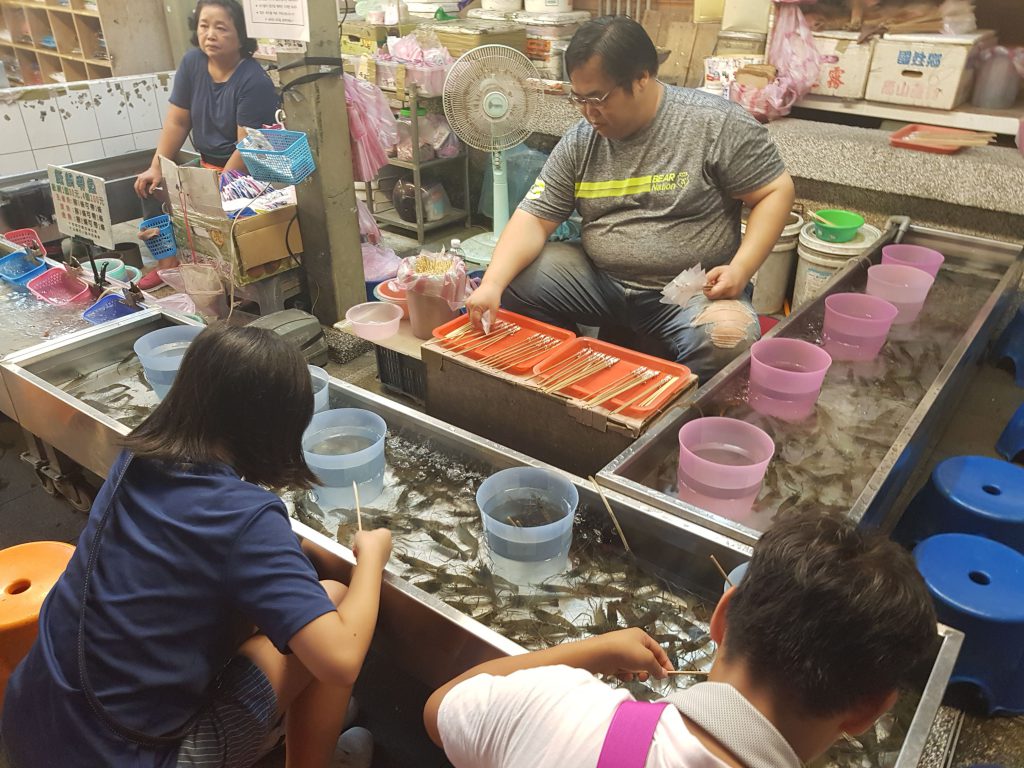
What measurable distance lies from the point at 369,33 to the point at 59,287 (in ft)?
11.4

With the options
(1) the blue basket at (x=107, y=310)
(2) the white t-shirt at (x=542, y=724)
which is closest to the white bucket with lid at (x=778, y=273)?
(1) the blue basket at (x=107, y=310)

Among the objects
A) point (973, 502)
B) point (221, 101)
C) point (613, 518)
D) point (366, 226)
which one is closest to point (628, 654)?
point (613, 518)

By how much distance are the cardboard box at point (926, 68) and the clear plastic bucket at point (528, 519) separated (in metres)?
4.31

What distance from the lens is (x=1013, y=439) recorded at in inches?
132

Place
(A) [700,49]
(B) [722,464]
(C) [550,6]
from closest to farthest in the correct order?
1. (B) [722,464]
2. (A) [700,49]
3. (C) [550,6]

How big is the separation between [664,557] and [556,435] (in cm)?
72

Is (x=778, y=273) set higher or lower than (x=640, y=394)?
lower

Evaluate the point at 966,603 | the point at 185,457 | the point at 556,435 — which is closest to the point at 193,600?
the point at 185,457

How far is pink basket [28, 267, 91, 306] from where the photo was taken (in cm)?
390

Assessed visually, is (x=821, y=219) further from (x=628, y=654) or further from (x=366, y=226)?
(x=628, y=654)

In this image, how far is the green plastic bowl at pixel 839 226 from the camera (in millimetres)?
4293

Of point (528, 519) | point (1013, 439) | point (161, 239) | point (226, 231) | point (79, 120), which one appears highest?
point (79, 120)

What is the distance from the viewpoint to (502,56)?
429 cm

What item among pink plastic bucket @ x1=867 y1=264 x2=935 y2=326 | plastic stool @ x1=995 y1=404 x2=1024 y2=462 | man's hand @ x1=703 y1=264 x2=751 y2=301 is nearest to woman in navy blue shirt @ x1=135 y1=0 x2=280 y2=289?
man's hand @ x1=703 y1=264 x2=751 y2=301
